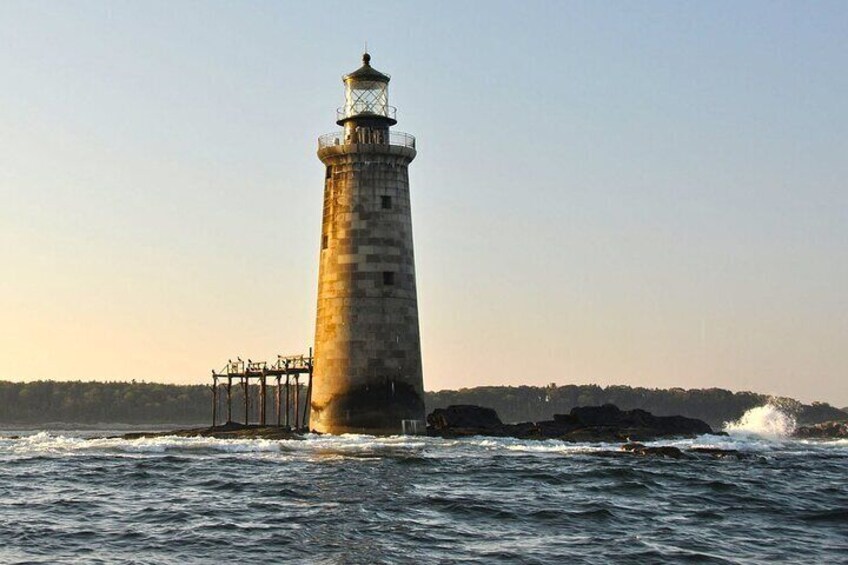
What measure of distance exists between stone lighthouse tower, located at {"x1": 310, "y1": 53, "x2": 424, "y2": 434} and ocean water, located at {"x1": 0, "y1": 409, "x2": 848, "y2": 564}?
6063mm

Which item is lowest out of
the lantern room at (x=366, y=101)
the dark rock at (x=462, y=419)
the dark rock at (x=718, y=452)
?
the dark rock at (x=718, y=452)

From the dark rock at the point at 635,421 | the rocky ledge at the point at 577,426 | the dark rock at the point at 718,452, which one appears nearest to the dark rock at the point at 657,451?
the dark rock at the point at 718,452

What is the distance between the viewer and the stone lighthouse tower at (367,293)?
47906mm

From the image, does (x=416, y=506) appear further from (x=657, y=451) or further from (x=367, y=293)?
(x=367, y=293)

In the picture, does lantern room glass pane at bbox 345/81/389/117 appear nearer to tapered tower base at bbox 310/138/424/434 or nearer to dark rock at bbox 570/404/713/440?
tapered tower base at bbox 310/138/424/434

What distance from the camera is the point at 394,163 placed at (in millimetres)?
49438

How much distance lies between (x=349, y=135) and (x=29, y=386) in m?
116

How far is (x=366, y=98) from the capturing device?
167 ft

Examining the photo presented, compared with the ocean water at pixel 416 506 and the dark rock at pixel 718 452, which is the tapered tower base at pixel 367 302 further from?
the dark rock at pixel 718 452

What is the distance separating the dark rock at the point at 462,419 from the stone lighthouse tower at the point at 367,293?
172 inches

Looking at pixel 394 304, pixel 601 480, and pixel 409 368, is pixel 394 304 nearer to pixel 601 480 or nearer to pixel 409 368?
pixel 409 368

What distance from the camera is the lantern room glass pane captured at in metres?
50.6

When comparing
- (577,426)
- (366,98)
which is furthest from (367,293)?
(577,426)

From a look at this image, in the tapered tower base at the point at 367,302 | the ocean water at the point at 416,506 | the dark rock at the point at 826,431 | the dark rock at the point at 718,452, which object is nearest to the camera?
the ocean water at the point at 416,506
